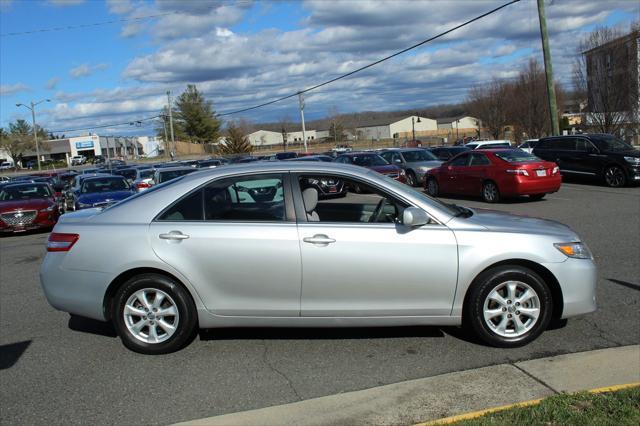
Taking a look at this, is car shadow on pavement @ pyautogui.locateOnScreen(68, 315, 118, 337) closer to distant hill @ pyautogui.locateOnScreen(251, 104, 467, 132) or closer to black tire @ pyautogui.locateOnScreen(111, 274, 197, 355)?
black tire @ pyautogui.locateOnScreen(111, 274, 197, 355)

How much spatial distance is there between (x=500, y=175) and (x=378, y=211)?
11.0 m

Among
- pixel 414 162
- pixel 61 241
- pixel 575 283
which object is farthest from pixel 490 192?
pixel 61 241

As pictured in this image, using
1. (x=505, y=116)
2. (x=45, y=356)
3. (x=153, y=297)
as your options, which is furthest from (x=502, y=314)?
(x=505, y=116)

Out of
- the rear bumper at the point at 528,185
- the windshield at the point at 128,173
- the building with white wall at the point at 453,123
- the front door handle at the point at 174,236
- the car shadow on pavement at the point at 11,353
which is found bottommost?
the car shadow on pavement at the point at 11,353

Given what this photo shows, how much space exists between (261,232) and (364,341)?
1.38 m

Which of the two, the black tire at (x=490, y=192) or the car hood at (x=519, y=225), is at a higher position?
the car hood at (x=519, y=225)

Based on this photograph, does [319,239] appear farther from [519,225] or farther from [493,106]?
[493,106]

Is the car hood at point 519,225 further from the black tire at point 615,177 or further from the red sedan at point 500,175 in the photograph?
the black tire at point 615,177

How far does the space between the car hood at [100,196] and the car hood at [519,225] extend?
12.1m

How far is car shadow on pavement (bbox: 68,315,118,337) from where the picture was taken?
5.57 metres

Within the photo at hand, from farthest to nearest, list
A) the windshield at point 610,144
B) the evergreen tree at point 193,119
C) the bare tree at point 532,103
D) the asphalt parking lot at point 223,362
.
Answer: the evergreen tree at point 193,119 → the bare tree at point 532,103 → the windshield at point 610,144 → the asphalt parking lot at point 223,362

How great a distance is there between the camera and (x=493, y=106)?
202 feet

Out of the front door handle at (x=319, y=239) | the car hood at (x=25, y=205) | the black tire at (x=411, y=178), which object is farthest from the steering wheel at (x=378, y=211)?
the black tire at (x=411, y=178)

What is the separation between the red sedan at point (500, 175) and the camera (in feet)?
48.6
